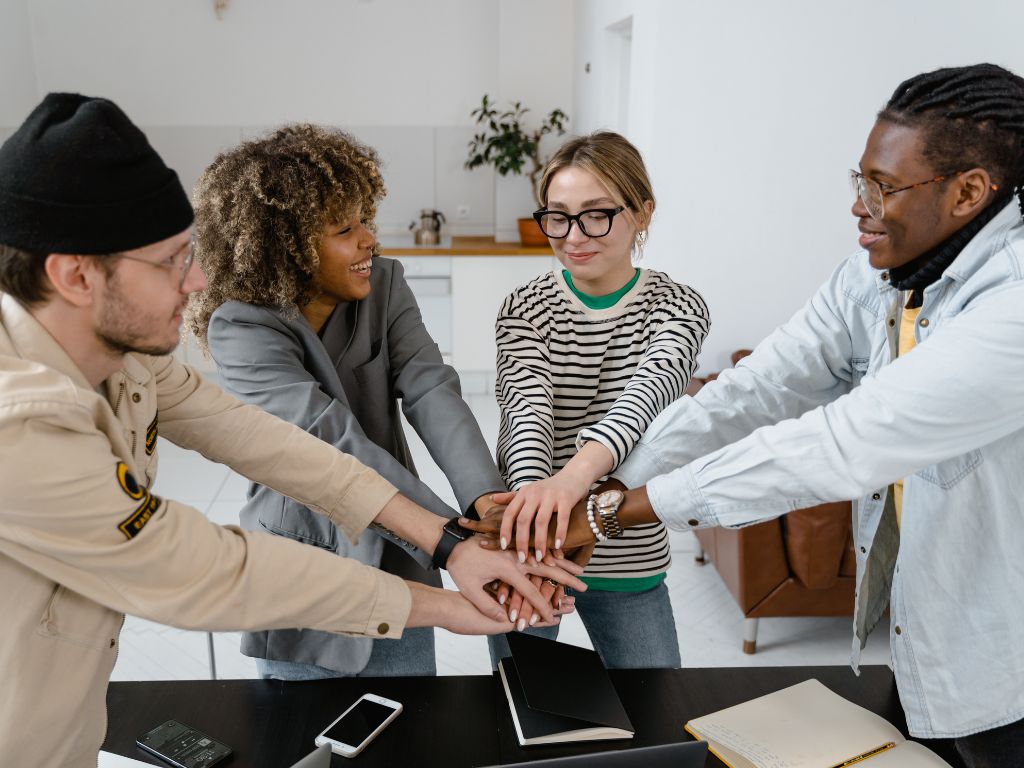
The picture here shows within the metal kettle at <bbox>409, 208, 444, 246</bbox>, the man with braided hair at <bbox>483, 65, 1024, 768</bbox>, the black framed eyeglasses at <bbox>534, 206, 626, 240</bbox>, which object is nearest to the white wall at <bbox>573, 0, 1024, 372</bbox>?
the metal kettle at <bbox>409, 208, 444, 246</bbox>

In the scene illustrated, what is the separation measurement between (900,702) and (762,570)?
152 centimetres

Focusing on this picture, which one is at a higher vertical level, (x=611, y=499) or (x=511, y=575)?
(x=611, y=499)

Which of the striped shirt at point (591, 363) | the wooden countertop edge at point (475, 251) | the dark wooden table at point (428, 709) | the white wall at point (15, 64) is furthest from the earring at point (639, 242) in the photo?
the white wall at point (15, 64)

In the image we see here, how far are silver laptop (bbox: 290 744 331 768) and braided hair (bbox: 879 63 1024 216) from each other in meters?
1.14

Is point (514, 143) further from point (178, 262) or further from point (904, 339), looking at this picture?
point (178, 262)

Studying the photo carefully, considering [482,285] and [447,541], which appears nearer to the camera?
[447,541]

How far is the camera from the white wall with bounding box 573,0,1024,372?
11.3 ft

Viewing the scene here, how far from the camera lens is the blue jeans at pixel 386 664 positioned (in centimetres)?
158

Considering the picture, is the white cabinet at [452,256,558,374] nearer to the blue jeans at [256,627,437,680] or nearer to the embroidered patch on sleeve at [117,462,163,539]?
the blue jeans at [256,627,437,680]

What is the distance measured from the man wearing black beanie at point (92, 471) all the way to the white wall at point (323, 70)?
15.8 feet

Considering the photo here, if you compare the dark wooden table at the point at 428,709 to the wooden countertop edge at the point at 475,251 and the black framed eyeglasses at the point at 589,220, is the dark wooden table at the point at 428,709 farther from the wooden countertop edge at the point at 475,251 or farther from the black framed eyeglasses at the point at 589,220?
the wooden countertop edge at the point at 475,251

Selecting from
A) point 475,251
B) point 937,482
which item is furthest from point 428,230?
point 937,482

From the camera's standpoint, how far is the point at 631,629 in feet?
5.66

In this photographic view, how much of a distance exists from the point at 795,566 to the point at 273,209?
2.08m
